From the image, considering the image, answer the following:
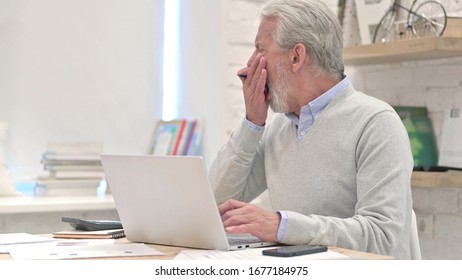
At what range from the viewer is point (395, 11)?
302 centimetres

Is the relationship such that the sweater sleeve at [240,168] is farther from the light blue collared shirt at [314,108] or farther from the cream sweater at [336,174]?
the light blue collared shirt at [314,108]

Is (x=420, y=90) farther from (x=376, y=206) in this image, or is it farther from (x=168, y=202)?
(x=168, y=202)

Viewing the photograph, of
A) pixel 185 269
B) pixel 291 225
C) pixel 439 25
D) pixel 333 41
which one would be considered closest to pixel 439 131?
pixel 439 25

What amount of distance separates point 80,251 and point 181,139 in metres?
1.85

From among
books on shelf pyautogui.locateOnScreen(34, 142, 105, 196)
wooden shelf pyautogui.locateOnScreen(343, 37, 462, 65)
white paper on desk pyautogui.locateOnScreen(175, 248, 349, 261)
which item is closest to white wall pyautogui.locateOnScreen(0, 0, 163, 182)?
books on shelf pyautogui.locateOnScreen(34, 142, 105, 196)

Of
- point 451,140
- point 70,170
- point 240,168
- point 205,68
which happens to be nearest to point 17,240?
point 240,168

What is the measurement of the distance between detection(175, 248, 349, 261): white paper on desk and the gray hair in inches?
27.6

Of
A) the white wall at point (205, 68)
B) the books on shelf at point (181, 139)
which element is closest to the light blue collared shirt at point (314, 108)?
the white wall at point (205, 68)

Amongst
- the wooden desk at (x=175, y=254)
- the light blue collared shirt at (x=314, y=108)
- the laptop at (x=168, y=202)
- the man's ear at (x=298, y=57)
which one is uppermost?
the man's ear at (x=298, y=57)

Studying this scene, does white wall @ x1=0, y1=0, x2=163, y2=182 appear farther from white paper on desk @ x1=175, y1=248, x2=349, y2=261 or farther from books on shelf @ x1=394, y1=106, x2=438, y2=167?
white paper on desk @ x1=175, y1=248, x2=349, y2=261

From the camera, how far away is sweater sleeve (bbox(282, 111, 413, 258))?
5.65 ft

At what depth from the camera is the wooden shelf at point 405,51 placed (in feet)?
8.73

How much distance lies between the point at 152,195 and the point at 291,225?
1.00 feet

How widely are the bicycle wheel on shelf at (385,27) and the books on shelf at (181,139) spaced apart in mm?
884
